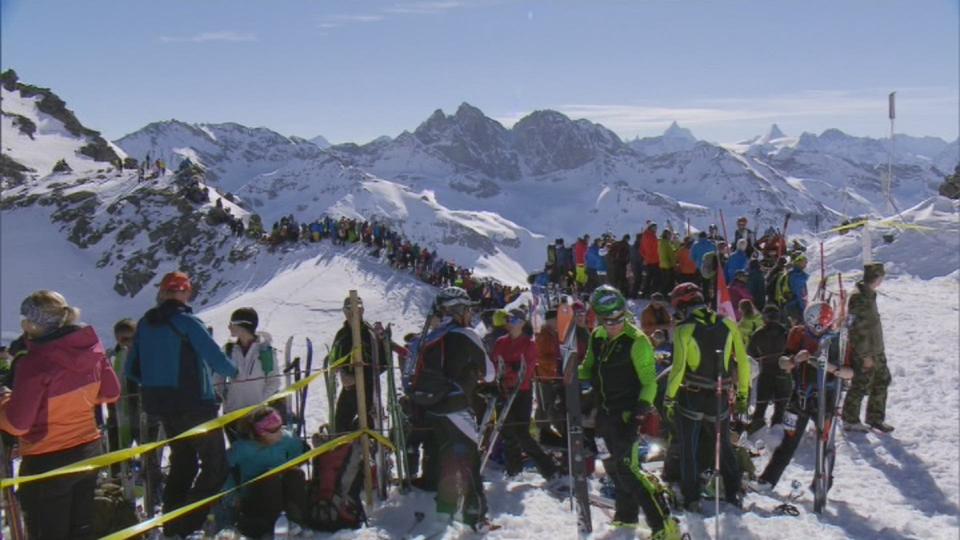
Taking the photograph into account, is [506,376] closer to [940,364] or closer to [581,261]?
[940,364]

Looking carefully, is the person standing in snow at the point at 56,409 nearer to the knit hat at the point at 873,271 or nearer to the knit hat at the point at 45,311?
the knit hat at the point at 45,311

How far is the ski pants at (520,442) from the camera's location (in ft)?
26.0

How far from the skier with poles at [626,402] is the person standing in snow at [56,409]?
12.0ft

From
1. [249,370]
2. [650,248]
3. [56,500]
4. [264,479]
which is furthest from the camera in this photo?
[650,248]

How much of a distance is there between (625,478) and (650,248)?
13.4 metres

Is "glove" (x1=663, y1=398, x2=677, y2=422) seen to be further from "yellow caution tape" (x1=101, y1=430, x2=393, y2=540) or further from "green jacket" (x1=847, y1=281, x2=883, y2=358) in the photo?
"green jacket" (x1=847, y1=281, x2=883, y2=358)

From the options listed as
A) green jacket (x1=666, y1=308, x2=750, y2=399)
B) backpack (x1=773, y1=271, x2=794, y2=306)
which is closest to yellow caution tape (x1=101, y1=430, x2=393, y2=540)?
green jacket (x1=666, y1=308, x2=750, y2=399)

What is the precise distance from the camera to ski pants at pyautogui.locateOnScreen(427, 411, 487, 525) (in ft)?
20.9

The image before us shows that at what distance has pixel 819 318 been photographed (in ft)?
28.2

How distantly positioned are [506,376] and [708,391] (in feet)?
8.65

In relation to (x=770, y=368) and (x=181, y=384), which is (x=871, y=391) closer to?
(x=770, y=368)

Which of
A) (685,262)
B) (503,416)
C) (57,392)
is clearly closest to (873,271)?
(503,416)

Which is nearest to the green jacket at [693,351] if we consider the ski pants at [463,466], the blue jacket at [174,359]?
the ski pants at [463,466]

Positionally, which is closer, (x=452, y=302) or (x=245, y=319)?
(x=452, y=302)
